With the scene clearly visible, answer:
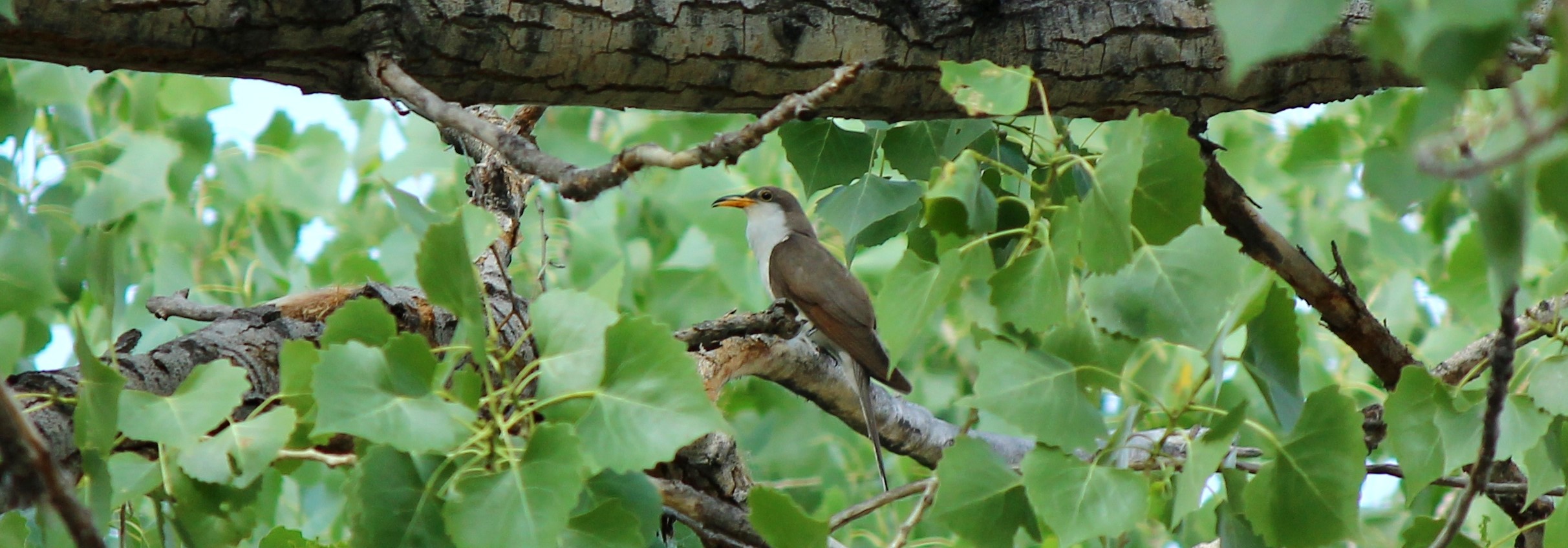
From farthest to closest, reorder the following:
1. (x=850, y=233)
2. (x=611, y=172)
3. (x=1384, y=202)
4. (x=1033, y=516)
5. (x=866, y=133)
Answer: (x=866, y=133) → (x=850, y=233) → (x=1033, y=516) → (x=611, y=172) → (x=1384, y=202)

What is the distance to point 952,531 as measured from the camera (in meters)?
1.66

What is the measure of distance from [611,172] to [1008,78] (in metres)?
0.57

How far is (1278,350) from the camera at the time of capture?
5.43ft

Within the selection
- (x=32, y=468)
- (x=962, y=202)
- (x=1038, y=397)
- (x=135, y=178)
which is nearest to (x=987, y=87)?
(x=962, y=202)

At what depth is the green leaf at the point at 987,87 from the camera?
155 cm

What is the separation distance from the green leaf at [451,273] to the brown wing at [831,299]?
1.95 metres

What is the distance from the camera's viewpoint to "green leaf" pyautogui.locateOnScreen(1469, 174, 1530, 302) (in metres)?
0.92

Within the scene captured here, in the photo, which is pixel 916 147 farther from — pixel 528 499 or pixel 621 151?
pixel 528 499

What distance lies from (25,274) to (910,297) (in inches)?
77.8

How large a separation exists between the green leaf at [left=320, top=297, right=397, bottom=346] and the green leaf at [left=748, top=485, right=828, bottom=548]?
523 millimetres

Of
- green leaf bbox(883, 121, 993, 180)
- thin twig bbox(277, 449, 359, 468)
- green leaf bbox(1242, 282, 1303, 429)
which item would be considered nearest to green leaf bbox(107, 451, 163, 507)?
thin twig bbox(277, 449, 359, 468)

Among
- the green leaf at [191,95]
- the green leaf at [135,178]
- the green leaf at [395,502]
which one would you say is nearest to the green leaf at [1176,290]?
the green leaf at [395,502]

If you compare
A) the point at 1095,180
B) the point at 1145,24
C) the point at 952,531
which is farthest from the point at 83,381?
the point at 1145,24

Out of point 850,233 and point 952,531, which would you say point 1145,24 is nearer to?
point 850,233
